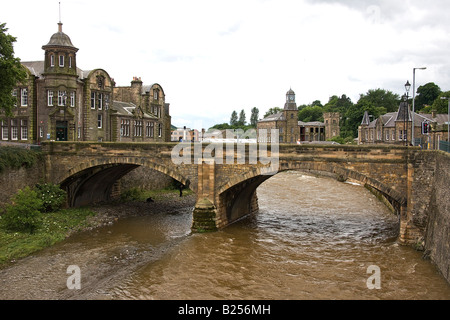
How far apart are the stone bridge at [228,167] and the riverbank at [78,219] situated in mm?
3227

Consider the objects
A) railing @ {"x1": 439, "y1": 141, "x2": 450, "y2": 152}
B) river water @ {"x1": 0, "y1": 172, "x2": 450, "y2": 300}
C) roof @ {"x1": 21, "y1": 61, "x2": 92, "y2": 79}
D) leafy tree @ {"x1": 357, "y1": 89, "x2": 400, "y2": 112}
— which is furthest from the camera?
leafy tree @ {"x1": 357, "y1": 89, "x2": 400, "y2": 112}

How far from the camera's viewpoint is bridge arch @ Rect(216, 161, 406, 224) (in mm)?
24094

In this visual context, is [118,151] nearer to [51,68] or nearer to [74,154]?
[74,154]

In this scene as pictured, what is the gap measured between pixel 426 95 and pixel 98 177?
95.6m

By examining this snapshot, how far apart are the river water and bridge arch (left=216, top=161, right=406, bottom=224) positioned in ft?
4.36

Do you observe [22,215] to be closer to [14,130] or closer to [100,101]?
[14,130]

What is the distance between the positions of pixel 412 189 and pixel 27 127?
121 feet

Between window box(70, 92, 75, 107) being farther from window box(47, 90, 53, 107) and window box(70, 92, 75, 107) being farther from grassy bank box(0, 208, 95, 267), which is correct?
grassy bank box(0, 208, 95, 267)

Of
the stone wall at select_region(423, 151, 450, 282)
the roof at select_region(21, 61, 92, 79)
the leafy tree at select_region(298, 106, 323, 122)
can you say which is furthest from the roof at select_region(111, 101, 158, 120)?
the leafy tree at select_region(298, 106, 323, 122)

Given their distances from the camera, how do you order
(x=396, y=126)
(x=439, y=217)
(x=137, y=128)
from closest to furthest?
1. (x=439, y=217)
2. (x=137, y=128)
3. (x=396, y=126)

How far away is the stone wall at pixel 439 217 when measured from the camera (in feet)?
60.3

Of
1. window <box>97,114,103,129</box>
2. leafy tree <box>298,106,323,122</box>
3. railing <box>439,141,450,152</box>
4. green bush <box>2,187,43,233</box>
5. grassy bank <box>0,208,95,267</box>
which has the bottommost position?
grassy bank <box>0,208,95,267</box>

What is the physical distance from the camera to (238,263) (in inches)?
850

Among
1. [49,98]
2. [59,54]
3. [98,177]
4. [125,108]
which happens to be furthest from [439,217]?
[125,108]
